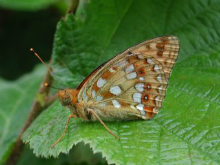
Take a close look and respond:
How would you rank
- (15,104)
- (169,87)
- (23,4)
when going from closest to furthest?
(169,87), (15,104), (23,4)

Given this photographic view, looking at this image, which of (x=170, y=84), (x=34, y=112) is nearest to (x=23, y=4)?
(x=34, y=112)

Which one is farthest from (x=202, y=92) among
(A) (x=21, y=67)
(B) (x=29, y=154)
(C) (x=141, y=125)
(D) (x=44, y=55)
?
(A) (x=21, y=67)

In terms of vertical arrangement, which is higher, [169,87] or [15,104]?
[169,87]

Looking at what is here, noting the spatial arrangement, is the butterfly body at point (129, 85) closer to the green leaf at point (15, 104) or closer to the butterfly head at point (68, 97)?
the butterfly head at point (68, 97)

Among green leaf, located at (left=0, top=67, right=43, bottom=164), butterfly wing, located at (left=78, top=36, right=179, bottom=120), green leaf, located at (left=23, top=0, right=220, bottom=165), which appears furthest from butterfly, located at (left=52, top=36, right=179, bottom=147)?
green leaf, located at (left=0, top=67, right=43, bottom=164)

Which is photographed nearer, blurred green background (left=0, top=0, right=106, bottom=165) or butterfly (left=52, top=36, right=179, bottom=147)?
butterfly (left=52, top=36, right=179, bottom=147)

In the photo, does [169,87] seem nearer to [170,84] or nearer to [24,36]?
[170,84]

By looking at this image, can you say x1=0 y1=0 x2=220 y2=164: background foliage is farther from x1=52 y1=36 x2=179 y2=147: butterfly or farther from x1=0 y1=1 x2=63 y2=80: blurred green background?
x1=0 y1=1 x2=63 y2=80: blurred green background
